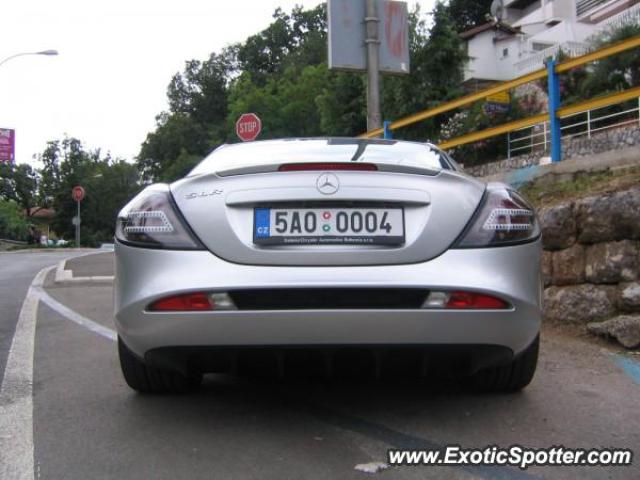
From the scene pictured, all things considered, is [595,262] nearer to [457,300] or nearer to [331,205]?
[457,300]

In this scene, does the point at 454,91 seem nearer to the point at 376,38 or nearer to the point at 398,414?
the point at 376,38

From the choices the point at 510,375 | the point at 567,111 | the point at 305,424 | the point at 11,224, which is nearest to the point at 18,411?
the point at 305,424

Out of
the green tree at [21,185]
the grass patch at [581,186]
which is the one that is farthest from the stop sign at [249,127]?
the green tree at [21,185]

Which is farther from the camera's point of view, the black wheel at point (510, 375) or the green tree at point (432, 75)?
the green tree at point (432, 75)

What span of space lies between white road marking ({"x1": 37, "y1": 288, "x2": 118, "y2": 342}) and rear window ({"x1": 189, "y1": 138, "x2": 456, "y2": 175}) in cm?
203

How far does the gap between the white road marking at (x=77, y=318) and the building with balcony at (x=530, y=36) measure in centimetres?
3670

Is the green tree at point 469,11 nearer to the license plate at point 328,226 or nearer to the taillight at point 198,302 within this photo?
the license plate at point 328,226

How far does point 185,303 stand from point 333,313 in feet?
1.87

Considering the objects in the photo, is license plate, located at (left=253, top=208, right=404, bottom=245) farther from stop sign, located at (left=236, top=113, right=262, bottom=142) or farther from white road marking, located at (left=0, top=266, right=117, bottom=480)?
stop sign, located at (left=236, top=113, right=262, bottom=142)

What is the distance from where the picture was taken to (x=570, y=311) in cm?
470

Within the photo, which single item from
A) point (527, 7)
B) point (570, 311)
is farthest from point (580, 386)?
point (527, 7)

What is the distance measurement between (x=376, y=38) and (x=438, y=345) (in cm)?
803

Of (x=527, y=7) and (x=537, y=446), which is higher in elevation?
(x=527, y=7)

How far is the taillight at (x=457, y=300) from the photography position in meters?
2.48
